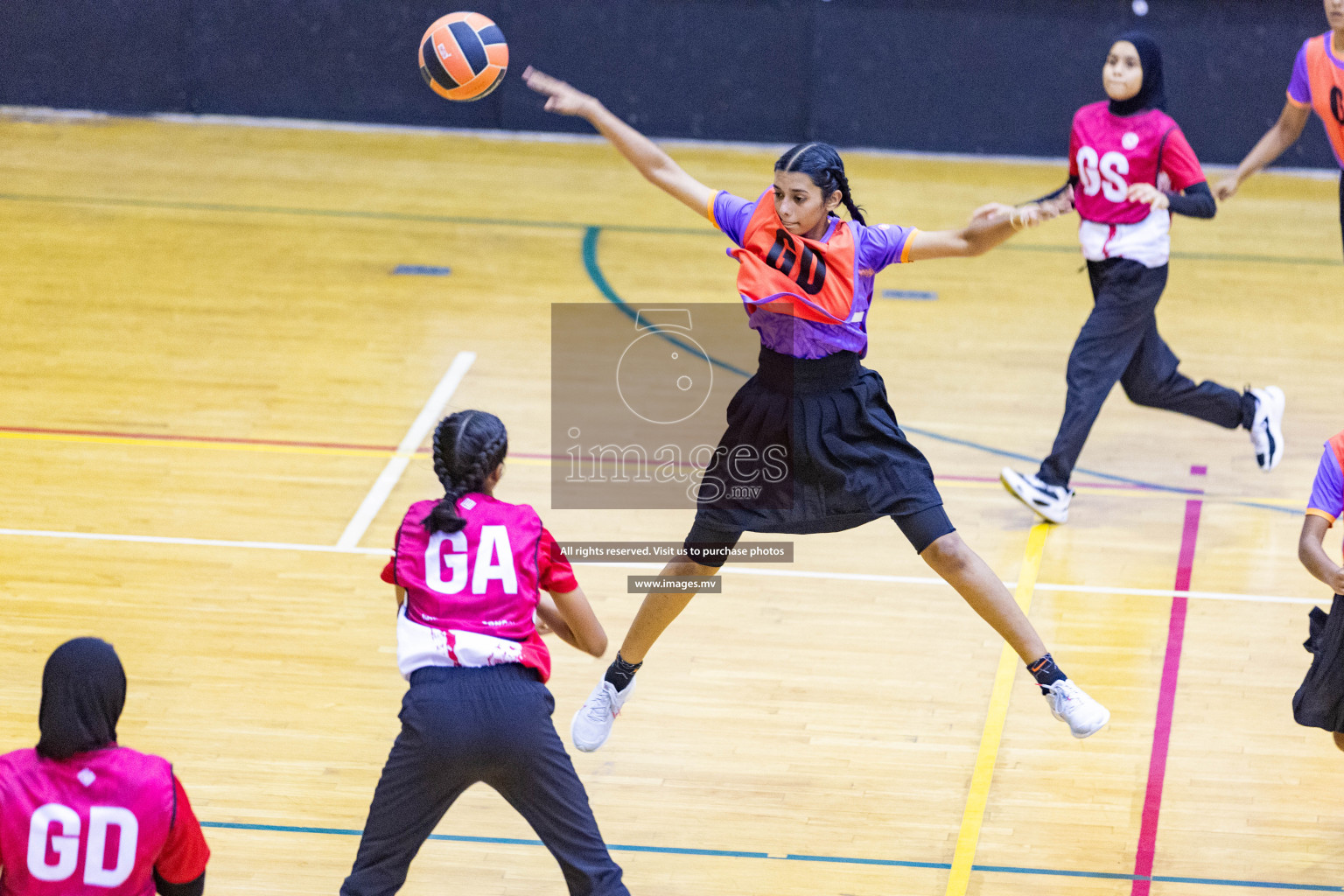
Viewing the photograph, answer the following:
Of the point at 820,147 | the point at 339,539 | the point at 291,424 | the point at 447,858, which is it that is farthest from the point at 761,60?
the point at 447,858

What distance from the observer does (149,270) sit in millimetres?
10078

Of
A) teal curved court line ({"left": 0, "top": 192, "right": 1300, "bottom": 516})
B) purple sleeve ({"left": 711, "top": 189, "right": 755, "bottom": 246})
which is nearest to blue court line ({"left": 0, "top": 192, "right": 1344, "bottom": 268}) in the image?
teal curved court line ({"left": 0, "top": 192, "right": 1300, "bottom": 516})

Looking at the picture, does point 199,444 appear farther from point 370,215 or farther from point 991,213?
Answer: point 991,213

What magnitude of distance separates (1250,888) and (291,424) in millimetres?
5166

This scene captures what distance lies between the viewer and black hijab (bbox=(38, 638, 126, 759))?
306 centimetres

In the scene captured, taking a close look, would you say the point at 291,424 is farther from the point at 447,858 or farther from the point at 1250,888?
the point at 1250,888

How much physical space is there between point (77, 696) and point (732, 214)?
8.17 feet

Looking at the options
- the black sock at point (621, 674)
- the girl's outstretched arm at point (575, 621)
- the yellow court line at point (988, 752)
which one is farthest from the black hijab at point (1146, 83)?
the girl's outstretched arm at point (575, 621)

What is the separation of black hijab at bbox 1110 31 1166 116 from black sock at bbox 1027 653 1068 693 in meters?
2.98

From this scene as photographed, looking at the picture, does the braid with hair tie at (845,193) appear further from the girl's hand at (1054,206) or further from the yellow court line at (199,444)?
the yellow court line at (199,444)

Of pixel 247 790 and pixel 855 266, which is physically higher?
pixel 855 266

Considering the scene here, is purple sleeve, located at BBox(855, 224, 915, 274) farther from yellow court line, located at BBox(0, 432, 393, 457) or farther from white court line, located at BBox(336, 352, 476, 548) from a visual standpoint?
yellow court line, located at BBox(0, 432, 393, 457)

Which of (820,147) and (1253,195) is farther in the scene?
(1253,195)

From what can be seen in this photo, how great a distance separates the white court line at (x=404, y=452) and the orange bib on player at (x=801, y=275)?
2787 millimetres
